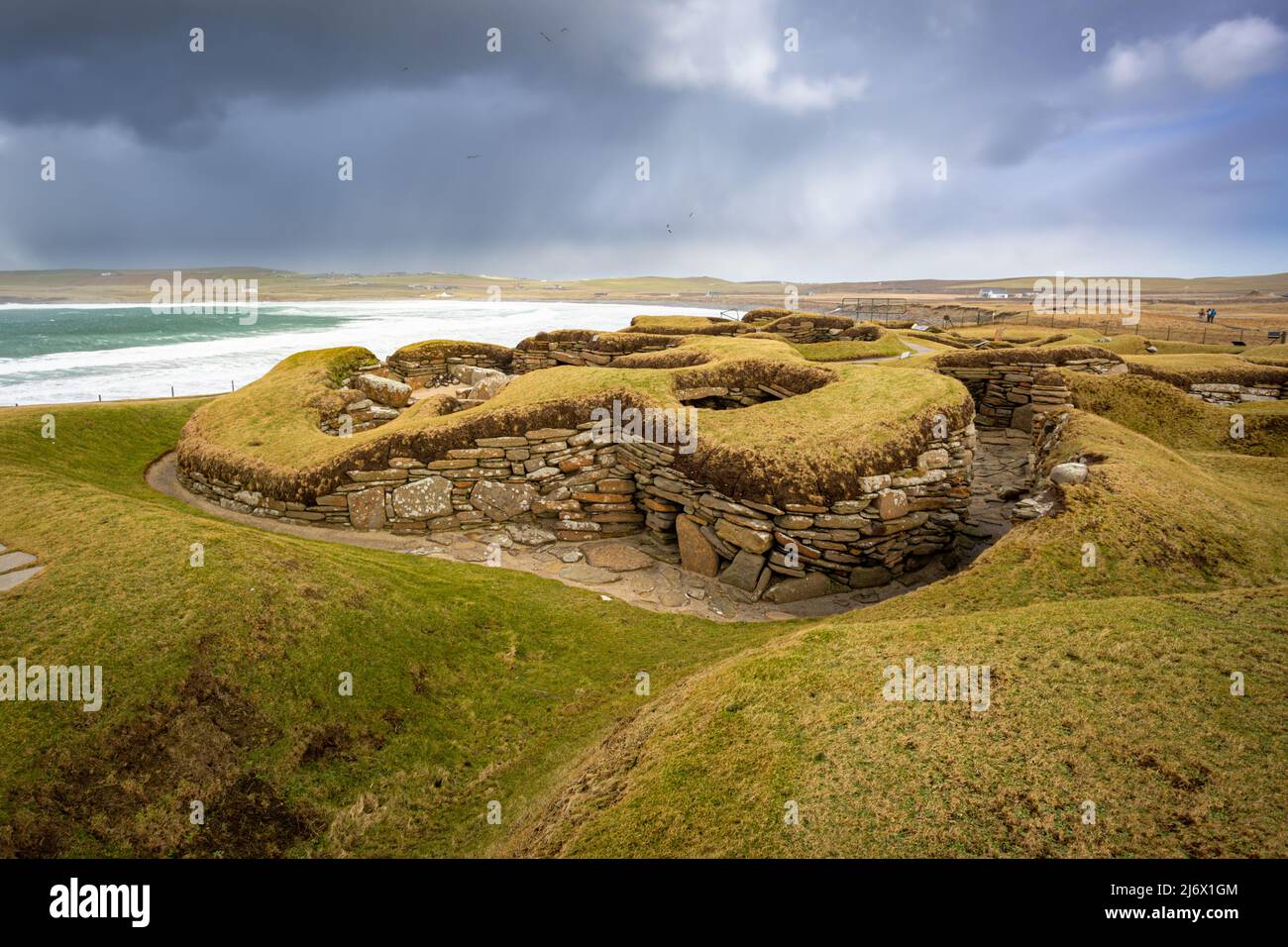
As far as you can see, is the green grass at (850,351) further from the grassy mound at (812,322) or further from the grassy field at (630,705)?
the grassy field at (630,705)

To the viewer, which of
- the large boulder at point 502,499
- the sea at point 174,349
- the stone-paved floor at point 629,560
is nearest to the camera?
the stone-paved floor at point 629,560

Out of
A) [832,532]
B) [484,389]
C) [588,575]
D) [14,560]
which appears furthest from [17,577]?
[484,389]

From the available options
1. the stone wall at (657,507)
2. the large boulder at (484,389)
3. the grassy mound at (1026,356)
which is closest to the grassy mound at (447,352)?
the large boulder at (484,389)

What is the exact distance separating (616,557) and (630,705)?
4.85 m

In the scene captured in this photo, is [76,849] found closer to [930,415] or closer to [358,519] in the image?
[358,519]

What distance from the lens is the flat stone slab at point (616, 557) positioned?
11.2 meters

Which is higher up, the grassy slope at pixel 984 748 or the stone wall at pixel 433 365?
the stone wall at pixel 433 365

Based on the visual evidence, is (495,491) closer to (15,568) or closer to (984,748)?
(15,568)

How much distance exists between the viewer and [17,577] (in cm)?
669

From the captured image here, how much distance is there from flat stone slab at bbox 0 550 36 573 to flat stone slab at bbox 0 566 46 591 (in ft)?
0.59

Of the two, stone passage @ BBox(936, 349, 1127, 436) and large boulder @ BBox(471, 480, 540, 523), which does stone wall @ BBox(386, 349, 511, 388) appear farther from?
stone passage @ BBox(936, 349, 1127, 436)

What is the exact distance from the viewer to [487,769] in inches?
237

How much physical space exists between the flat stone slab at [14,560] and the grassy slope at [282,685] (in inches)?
7.2

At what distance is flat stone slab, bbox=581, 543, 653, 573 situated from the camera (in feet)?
36.8
